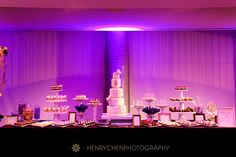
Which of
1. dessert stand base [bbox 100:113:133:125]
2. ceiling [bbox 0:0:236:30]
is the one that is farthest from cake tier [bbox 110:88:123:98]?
ceiling [bbox 0:0:236:30]

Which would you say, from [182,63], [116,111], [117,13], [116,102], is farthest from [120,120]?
[182,63]

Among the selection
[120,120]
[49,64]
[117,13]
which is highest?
[117,13]

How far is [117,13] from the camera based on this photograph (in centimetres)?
498

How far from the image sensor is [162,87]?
753 cm

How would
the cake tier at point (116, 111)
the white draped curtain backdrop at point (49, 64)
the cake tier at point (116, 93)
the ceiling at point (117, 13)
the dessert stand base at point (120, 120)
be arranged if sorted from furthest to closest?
the white draped curtain backdrop at point (49, 64) < the cake tier at point (116, 93) < the cake tier at point (116, 111) < the ceiling at point (117, 13) < the dessert stand base at point (120, 120)

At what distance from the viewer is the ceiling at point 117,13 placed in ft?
15.2

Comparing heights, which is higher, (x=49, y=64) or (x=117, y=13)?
(x=117, y=13)

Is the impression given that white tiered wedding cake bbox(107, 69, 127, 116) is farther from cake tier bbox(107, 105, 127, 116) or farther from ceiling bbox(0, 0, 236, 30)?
ceiling bbox(0, 0, 236, 30)
